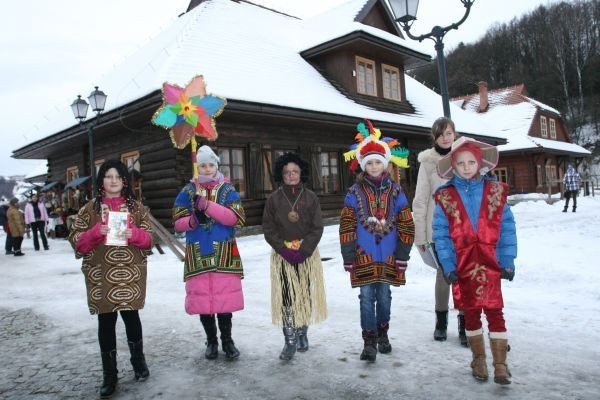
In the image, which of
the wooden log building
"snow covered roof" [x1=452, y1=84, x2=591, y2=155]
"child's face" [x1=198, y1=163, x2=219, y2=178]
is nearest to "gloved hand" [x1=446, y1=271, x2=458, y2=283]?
"child's face" [x1=198, y1=163, x2=219, y2=178]

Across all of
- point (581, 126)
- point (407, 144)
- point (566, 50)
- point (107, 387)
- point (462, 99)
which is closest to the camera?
point (107, 387)

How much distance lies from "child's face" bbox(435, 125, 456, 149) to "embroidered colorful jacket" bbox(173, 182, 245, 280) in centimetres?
166

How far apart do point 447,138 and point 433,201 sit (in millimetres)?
508

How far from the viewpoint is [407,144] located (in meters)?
16.4

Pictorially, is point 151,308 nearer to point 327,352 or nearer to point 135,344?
point 135,344

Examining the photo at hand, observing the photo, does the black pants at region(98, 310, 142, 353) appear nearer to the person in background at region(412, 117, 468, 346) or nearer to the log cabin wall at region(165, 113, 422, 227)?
the person in background at region(412, 117, 468, 346)

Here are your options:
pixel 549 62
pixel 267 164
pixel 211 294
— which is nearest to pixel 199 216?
pixel 211 294

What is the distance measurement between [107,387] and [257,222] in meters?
9.12

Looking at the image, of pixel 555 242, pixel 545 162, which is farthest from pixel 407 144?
pixel 545 162

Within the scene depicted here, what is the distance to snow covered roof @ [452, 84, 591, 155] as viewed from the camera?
85.3 ft

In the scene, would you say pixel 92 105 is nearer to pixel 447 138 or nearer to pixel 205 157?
pixel 205 157

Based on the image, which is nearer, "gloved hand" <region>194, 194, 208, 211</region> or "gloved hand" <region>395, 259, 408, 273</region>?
"gloved hand" <region>194, 194, 208, 211</region>

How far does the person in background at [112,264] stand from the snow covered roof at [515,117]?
24.9 m

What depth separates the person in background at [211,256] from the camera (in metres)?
3.45
